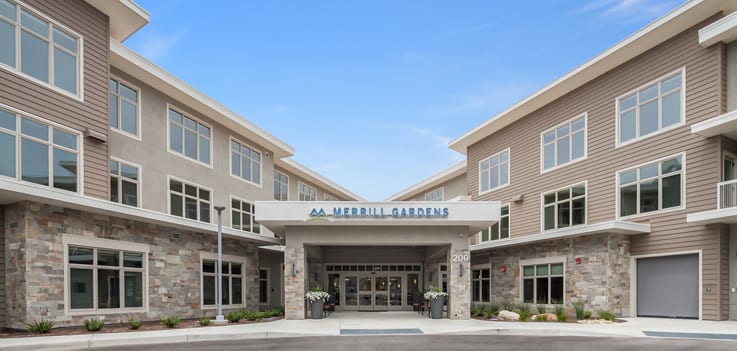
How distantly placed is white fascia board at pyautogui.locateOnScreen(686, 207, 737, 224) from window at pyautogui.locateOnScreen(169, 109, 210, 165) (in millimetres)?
18187

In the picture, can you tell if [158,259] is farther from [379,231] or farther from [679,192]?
[679,192]

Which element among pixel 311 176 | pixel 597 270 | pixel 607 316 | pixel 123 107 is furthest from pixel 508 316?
pixel 311 176

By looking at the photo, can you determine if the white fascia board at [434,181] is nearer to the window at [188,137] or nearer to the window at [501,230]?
the window at [501,230]

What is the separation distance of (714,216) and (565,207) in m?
7.82

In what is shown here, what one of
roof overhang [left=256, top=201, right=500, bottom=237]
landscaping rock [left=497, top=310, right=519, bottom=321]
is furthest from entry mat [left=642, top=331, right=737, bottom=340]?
roof overhang [left=256, top=201, right=500, bottom=237]

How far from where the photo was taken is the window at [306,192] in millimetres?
35172

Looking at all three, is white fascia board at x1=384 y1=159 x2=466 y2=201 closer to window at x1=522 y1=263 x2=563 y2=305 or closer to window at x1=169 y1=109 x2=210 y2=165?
window at x1=522 y1=263 x2=563 y2=305

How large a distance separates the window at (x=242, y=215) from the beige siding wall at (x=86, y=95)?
8607 millimetres

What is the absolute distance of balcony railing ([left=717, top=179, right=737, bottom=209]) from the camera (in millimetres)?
16047

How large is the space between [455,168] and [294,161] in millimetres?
10268

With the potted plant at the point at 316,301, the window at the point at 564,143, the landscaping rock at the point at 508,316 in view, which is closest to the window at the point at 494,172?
the window at the point at 564,143

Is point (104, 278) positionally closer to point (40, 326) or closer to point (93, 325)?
point (93, 325)

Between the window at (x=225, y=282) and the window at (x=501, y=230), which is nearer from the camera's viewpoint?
the window at (x=225, y=282)

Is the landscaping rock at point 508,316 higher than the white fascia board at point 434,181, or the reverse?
the white fascia board at point 434,181
